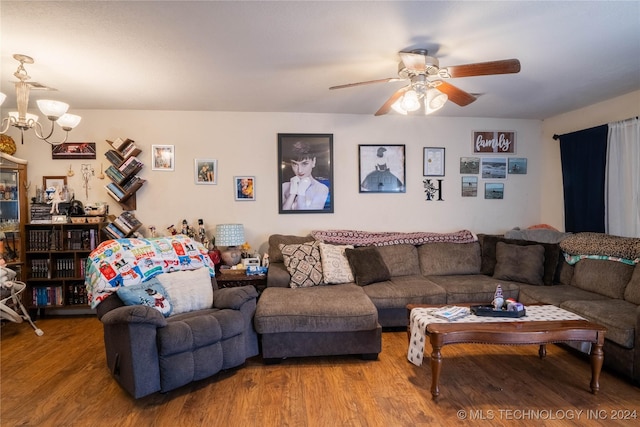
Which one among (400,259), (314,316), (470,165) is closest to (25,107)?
(314,316)

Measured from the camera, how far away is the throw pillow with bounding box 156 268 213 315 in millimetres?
2605

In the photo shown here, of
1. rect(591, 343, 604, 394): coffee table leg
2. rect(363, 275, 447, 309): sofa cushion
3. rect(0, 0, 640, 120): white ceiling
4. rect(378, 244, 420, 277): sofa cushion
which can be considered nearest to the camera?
rect(0, 0, 640, 120): white ceiling

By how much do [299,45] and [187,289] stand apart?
204 cm

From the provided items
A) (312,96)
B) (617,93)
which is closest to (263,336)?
(312,96)

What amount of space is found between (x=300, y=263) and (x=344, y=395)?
1.37 m

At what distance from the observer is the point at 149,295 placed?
246 cm

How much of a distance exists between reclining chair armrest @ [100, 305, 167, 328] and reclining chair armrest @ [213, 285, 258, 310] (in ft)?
1.74

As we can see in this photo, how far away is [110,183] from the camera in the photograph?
3.83 meters

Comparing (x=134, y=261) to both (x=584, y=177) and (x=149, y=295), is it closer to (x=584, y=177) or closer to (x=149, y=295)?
(x=149, y=295)

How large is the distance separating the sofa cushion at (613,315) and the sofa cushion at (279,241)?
254 centimetres

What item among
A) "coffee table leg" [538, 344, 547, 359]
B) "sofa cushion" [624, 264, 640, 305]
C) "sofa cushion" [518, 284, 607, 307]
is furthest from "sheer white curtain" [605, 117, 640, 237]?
"coffee table leg" [538, 344, 547, 359]

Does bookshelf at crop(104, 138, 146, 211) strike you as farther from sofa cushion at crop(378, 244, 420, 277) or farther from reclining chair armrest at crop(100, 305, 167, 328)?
sofa cushion at crop(378, 244, 420, 277)

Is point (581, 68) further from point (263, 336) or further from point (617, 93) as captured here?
point (263, 336)

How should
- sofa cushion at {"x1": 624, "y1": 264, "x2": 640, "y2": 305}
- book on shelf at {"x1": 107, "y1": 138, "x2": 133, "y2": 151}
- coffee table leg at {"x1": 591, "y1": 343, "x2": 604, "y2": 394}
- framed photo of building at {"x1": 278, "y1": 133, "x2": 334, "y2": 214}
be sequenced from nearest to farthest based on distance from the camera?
coffee table leg at {"x1": 591, "y1": 343, "x2": 604, "y2": 394}, sofa cushion at {"x1": 624, "y1": 264, "x2": 640, "y2": 305}, book on shelf at {"x1": 107, "y1": 138, "x2": 133, "y2": 151}, framed photo of building at {"x1": 278, "y1": 133, "x2": 334, "y2": 214}
